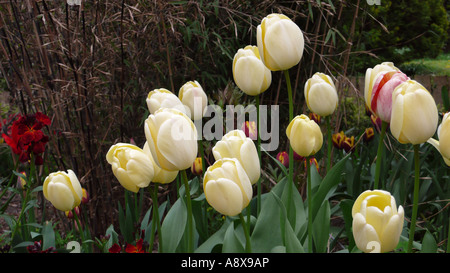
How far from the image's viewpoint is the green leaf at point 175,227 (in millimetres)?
1055

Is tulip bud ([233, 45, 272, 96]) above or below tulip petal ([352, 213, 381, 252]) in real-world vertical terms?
above

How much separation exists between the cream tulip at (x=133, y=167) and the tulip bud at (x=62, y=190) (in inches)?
7.1

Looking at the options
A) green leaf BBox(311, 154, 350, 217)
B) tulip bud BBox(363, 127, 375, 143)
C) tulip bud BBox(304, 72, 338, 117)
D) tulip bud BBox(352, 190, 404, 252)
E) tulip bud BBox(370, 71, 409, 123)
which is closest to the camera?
tulip bud BBox(352, 190, 404, 252)

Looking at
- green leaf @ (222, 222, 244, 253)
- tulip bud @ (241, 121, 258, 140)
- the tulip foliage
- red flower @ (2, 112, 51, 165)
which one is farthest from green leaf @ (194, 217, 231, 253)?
red flower @ (2, 112, 51, 165)

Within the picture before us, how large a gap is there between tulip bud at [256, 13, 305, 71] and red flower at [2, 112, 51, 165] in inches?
24.5

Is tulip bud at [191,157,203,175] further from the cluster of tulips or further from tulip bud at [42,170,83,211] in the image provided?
tulip bud at [42,170,83,211]

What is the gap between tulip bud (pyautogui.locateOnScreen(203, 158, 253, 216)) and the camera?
0.71m

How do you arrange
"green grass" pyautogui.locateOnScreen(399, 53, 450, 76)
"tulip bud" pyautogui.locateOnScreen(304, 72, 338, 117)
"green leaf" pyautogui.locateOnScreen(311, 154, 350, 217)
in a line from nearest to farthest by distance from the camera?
"tulip bud" pyautogui.locateOnScreen(304, 72, 338, 117) < "green leaf" pyautogui.locateOnScreen(311, 154, 350, 217) < "green grass" pyautogui.locateOnScreen(399, 53, 450, 76)

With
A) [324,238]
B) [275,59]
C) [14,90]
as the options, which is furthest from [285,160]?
[14,90]

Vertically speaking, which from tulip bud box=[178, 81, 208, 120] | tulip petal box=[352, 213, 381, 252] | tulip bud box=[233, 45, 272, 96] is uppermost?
tulip bud box=[233, 45, 272, 96]

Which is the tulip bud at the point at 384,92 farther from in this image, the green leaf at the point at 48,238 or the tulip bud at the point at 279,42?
the green leaf at the point at 48,238

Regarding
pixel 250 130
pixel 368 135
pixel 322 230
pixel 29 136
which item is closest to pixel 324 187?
pixel 322 230

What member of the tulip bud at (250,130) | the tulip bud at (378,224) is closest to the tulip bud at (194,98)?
the tulip bud at (250,130)
